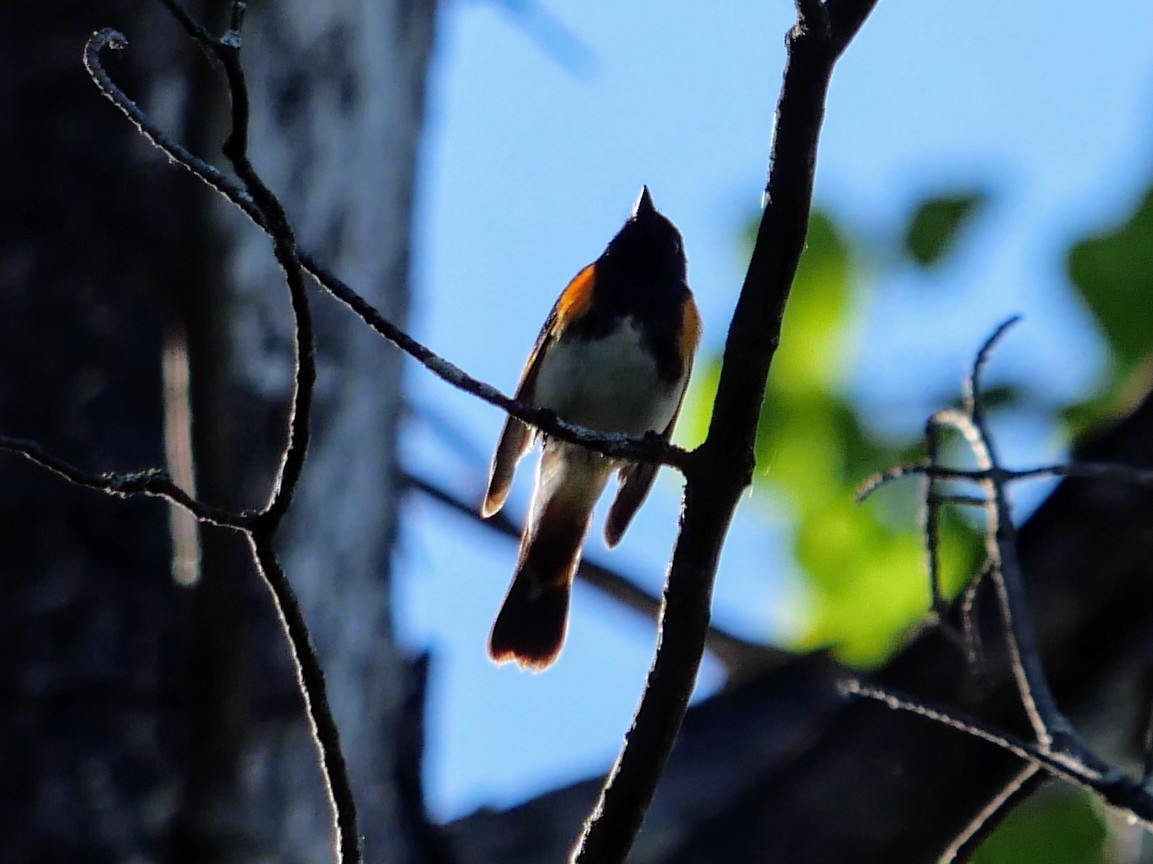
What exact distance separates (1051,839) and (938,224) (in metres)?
1.53

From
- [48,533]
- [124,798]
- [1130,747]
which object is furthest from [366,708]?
[1130,747]

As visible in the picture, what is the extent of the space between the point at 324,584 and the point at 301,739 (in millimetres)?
322

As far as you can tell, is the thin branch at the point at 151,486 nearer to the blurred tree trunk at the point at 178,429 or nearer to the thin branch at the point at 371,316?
the thin branch at the point at 371,316

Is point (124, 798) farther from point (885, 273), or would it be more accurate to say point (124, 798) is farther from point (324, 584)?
point (885, 273)


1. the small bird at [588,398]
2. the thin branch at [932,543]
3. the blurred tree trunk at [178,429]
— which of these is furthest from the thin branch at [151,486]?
the small bird at [588,398]

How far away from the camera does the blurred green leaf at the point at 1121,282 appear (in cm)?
331

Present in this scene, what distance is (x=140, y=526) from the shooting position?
282cm

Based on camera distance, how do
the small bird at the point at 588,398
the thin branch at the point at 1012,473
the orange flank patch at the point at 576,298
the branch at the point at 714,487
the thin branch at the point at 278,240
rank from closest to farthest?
1. the thin branch at the point at 278,240
2. the branch at the point at 714,487
3. the thin branch at the point at 1012,473
4. the small bird at the point at 588,398
5. the orange flank patch at the point at 576,298

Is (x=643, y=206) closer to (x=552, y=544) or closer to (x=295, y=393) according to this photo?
(x=552, y=544)

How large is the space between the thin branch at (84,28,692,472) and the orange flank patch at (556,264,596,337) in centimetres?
174

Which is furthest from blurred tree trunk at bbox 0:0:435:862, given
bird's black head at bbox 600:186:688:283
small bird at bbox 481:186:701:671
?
bird's black head at bbox 600:186:688:283

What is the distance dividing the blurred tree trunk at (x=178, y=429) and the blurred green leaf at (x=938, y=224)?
4.19 feet

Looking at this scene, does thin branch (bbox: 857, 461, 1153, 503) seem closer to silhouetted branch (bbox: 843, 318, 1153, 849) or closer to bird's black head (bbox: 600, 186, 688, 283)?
silhouetted branch (bbox: 843, 318, 1153, 849)

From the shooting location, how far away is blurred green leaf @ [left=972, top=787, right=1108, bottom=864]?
116 inches
